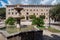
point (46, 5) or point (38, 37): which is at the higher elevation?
point (46, 5)

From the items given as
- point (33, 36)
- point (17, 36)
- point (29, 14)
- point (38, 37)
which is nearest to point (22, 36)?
point (17, 36)

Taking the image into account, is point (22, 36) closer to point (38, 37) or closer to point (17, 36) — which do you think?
point (17, 36)

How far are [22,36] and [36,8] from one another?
6234 cm

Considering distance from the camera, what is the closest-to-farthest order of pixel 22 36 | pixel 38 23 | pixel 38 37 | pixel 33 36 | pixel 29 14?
pixel 22 36
pixel 33 36
pixel 38 37
pixel 38 23
pixel 29 14

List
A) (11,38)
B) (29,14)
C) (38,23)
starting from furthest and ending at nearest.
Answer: (29,14) → (38,23) → (11,38)

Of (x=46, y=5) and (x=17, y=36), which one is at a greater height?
(x=46, y=5)

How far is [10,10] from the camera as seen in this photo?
7200cm

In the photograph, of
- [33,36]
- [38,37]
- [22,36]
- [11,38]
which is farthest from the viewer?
[38,37]

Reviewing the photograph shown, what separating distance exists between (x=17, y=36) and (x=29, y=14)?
6156 cm

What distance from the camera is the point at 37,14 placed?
7256 cm

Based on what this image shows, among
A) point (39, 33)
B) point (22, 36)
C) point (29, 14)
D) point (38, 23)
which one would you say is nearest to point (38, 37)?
point (39, 33)

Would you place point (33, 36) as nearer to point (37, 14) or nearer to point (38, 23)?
point (38, 23)

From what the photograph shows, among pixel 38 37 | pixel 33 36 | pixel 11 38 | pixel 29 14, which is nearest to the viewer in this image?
pixel 11 38

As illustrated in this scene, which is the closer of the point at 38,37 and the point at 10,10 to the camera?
the point at 38,37
